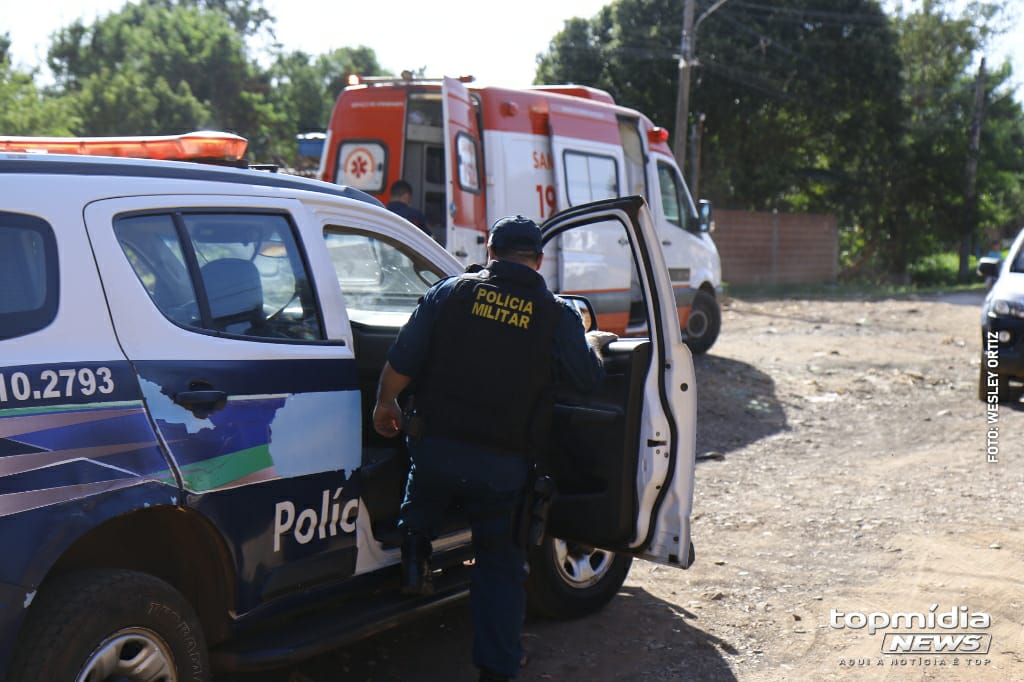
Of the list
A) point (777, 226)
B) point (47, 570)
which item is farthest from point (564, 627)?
point (777, 226)

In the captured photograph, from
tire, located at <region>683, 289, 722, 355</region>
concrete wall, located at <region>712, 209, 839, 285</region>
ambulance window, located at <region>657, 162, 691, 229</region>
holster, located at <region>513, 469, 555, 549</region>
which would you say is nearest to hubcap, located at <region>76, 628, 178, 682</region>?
holster, located at <region>513, 469, 555, 549</region>

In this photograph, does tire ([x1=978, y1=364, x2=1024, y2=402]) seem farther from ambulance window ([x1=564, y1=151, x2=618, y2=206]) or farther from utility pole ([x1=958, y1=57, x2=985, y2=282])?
utility pole ([x1=958, y1=57, x2=985, y2=282])

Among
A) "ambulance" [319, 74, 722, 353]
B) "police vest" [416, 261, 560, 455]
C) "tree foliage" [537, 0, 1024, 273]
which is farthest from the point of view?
"tree foliage" [537, 0, 1024, 273]

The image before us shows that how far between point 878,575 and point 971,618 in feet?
2.09

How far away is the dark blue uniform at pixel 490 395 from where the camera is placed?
369 cm

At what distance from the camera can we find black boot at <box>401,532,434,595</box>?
3809 millimetres

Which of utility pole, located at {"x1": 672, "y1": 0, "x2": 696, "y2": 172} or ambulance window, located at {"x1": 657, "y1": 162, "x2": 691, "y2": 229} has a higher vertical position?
utility pole, located at {"x1": 672, "y1": 0, "x2": 696, "y2": 172}

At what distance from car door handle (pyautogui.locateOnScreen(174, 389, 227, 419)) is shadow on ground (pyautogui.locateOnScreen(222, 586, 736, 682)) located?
1456 millimetres

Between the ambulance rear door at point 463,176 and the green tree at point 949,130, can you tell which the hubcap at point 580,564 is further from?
the green tree at point 949,130

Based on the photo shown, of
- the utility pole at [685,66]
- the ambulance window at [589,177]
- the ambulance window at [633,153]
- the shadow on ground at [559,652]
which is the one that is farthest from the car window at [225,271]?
the utility pole at [685,66]

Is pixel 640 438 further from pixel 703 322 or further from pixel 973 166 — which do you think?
pixel 973 166

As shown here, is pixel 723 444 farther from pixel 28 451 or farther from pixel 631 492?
pixel 28 451

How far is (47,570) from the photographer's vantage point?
2.69 m

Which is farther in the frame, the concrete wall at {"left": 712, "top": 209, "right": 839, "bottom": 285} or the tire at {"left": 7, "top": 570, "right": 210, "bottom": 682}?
the concrete wall at {"left": 712, "top": 209, "right": 839, "bottom": 285}
